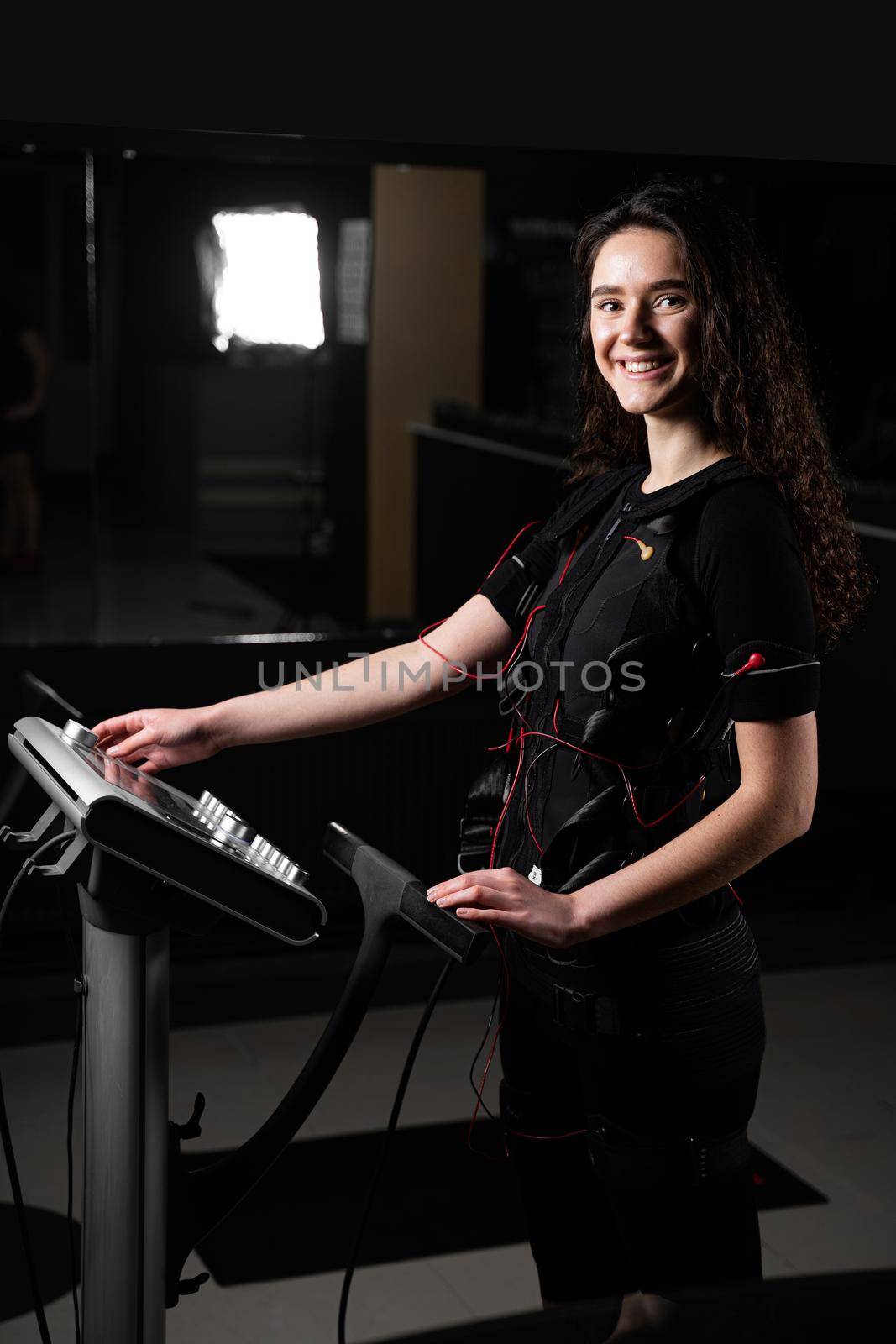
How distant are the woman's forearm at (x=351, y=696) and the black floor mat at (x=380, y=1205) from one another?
3.44ft

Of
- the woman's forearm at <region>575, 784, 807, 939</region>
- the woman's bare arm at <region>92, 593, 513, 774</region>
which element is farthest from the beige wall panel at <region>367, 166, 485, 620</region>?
the woman's forearm at <region>575, 784, 807, 939</region>

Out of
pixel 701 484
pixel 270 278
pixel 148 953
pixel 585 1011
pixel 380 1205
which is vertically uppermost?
pixel 270 278

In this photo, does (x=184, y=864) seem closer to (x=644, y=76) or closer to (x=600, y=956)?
(x=600, y=956)

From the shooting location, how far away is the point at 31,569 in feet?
15.3

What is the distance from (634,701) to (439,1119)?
1763mm

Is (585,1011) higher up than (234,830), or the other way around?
(234,830)

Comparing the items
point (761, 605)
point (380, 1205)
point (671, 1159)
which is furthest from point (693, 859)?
point (380, 1205)

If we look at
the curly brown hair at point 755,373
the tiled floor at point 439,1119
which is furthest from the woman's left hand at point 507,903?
the tiled floor at point 439,1119

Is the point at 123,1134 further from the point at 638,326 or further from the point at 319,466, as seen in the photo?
the point at 319,466

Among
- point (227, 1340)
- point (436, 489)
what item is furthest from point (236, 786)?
point (436, 489)

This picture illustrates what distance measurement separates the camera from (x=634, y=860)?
1.34m

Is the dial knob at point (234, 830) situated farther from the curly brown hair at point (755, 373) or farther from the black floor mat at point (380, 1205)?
the black floor mat at point (380, 1205)

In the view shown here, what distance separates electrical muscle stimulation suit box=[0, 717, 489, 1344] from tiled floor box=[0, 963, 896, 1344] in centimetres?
99

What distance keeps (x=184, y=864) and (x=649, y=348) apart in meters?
0.62
